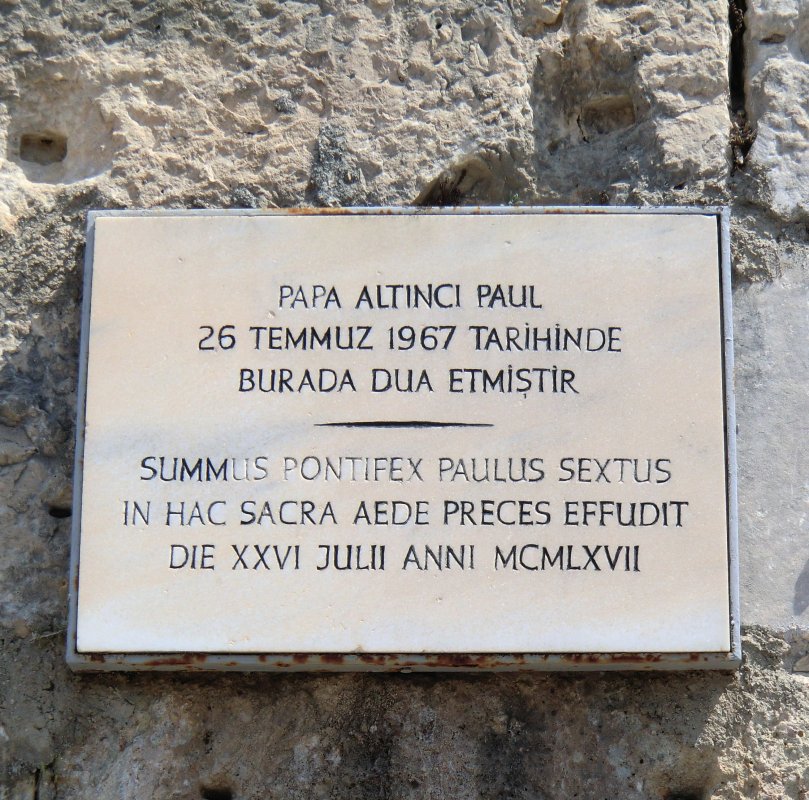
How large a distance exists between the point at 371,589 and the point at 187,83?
3.86 ft

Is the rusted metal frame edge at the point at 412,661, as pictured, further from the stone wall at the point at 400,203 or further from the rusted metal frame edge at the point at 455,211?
the rusted metal frame edge at the point at 455,211

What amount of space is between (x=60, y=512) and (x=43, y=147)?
83 centimetres

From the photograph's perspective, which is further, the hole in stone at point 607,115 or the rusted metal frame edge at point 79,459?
the hole in stone at point 607,115

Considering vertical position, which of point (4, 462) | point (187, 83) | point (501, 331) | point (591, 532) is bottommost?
point (591, 532)

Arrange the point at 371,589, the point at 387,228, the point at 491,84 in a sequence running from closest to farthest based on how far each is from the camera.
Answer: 1. the point at 371,589
2. the point at 387,228
3. the point at 491,84

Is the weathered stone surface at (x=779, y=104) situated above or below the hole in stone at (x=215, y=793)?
above

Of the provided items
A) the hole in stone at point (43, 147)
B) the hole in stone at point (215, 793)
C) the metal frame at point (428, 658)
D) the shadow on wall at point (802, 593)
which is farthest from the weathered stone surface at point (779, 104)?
the hole in stone at point (215, 793)

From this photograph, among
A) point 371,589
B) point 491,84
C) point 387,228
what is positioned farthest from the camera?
point 491,84

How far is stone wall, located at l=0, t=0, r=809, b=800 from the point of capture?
2025 millimetres

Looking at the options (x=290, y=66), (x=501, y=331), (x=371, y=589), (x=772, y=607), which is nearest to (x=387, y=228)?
(x=501, y=331)

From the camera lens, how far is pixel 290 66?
234 cm

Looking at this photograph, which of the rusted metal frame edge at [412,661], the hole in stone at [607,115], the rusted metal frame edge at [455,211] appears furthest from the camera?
the hole in stone at [607,115]

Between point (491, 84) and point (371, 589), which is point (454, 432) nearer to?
point (371, 589)

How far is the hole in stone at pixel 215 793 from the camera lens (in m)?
2.03
